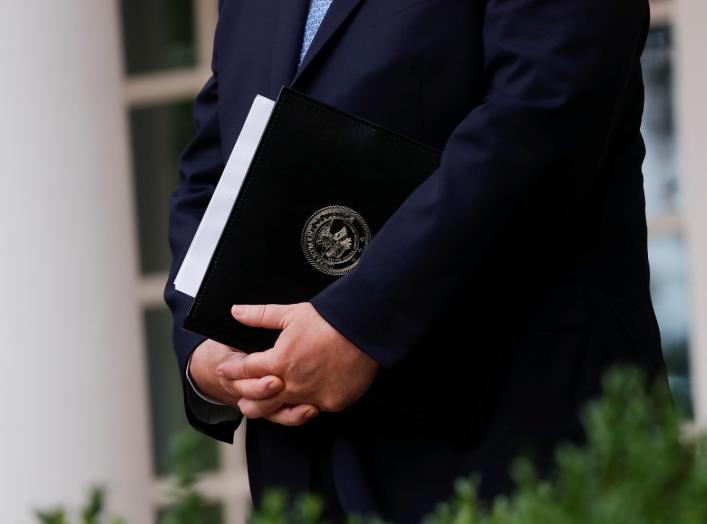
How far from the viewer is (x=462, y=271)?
164 centimetres

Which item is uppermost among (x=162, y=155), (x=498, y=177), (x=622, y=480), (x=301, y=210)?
(x=622, y=480)

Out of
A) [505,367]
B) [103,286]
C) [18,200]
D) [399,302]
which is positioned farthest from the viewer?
[103,286]

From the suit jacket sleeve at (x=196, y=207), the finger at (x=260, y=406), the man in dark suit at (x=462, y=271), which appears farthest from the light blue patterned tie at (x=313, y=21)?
the finger at (x=260, y=406)

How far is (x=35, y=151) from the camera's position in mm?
3564

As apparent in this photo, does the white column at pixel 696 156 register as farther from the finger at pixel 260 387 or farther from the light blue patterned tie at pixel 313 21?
the finger at pixel 260 387

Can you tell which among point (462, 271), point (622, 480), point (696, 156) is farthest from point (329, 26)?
point (696, 156)

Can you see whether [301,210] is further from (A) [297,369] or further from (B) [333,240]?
(A) [297,369]

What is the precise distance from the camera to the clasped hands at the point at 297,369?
1.64 meters

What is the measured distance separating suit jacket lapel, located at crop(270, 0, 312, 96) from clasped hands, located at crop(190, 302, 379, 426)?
36 cm

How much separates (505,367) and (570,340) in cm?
10

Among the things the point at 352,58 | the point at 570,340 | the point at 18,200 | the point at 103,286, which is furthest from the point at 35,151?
the point at 570,340

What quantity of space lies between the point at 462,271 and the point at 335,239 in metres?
0.19

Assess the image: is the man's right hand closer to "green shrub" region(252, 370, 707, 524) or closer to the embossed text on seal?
the embossed text on seal

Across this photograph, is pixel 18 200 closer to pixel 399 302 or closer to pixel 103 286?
pixel 103 286
